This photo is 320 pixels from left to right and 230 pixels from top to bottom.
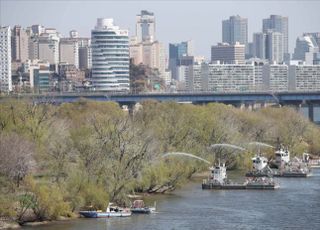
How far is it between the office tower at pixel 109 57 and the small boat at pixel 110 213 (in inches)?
4025

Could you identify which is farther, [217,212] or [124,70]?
[124,70]

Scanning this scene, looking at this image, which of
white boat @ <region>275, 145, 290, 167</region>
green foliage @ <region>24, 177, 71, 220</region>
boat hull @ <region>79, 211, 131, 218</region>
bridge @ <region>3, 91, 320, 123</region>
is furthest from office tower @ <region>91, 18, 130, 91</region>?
green foliage @ <region>24, 177, 71, 220</region>

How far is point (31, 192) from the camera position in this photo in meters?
39.8

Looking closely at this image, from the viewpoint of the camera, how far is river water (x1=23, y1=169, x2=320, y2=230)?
128 feet

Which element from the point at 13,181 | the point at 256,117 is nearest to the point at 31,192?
the point at 13,181

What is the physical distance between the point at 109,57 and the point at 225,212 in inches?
4101

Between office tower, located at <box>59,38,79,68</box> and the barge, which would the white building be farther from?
the barge

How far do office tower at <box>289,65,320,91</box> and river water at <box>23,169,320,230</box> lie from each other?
114 m

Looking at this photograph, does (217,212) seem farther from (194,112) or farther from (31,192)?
(194,112)

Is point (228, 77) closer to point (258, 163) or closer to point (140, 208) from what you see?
point (258, 163)

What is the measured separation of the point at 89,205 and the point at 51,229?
4.12 meters

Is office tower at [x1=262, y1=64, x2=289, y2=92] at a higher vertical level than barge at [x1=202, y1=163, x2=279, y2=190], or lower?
higher

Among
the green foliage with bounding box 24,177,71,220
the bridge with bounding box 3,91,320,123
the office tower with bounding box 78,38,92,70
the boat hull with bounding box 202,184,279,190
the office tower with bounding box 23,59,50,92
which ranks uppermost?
the office tower with bounding box 78,38,92,70

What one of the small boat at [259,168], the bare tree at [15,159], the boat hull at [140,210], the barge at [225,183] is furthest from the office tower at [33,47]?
the boat hull at [140,210]
